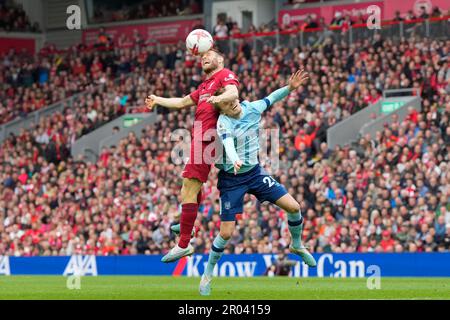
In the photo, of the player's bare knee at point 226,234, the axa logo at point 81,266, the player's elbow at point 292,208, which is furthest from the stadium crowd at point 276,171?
the player's bare knee at point 226,234

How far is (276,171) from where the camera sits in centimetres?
3034

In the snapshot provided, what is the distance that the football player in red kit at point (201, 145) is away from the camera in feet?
49.7

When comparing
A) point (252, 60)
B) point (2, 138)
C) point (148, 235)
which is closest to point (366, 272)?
point (148, 235)

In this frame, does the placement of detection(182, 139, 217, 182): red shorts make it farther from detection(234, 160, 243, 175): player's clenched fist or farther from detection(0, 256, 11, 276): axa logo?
detection(0, 256, 11, 276): axa logo

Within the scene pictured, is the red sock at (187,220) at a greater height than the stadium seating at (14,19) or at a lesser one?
lesser

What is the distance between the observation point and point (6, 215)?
36.4 metres

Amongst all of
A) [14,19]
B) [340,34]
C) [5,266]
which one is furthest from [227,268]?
[14,19]

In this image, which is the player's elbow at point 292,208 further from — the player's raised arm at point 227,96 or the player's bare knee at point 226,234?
the player's raised arm at point 227,96

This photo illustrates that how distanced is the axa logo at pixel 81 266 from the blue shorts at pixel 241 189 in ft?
48.7

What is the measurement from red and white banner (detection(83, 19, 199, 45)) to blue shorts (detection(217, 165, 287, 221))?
1153 inches

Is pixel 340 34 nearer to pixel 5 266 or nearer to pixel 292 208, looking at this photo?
pixel 5 266

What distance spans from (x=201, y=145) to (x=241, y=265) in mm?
12968

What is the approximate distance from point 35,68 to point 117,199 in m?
13.0

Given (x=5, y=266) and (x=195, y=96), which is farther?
(x=5, y=266)
